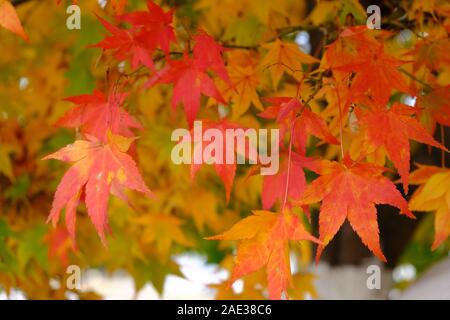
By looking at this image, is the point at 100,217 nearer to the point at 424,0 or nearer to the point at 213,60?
the point at 213,60

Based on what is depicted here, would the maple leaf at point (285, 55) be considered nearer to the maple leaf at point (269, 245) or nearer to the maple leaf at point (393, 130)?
the maple leaf at point (393, 130)

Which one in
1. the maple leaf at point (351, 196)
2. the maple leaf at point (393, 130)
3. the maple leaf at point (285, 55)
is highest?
the maple leaf at point (285, 55)

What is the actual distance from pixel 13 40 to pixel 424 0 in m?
1.63

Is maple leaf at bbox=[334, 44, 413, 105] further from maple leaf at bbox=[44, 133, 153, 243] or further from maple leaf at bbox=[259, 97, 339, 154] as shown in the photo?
maple leaf at bbox=[44, 133, 153, 243]

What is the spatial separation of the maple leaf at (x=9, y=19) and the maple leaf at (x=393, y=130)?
59cm

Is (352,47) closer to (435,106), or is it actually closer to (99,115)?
(435,106)

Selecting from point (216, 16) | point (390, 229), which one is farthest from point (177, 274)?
point (390, 229)

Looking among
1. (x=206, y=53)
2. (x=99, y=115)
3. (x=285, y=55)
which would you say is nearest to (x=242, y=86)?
(x=285, y=55)

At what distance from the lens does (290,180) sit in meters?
1.05

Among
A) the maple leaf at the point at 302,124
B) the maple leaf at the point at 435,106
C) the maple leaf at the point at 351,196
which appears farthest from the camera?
the maple leaf at the point at 435,106

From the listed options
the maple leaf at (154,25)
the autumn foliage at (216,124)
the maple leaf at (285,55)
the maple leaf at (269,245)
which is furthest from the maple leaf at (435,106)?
the maple leaf at (154,25)

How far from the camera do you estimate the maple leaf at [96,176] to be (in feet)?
3.27

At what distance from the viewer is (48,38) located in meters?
2.30

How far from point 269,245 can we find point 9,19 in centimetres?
57
